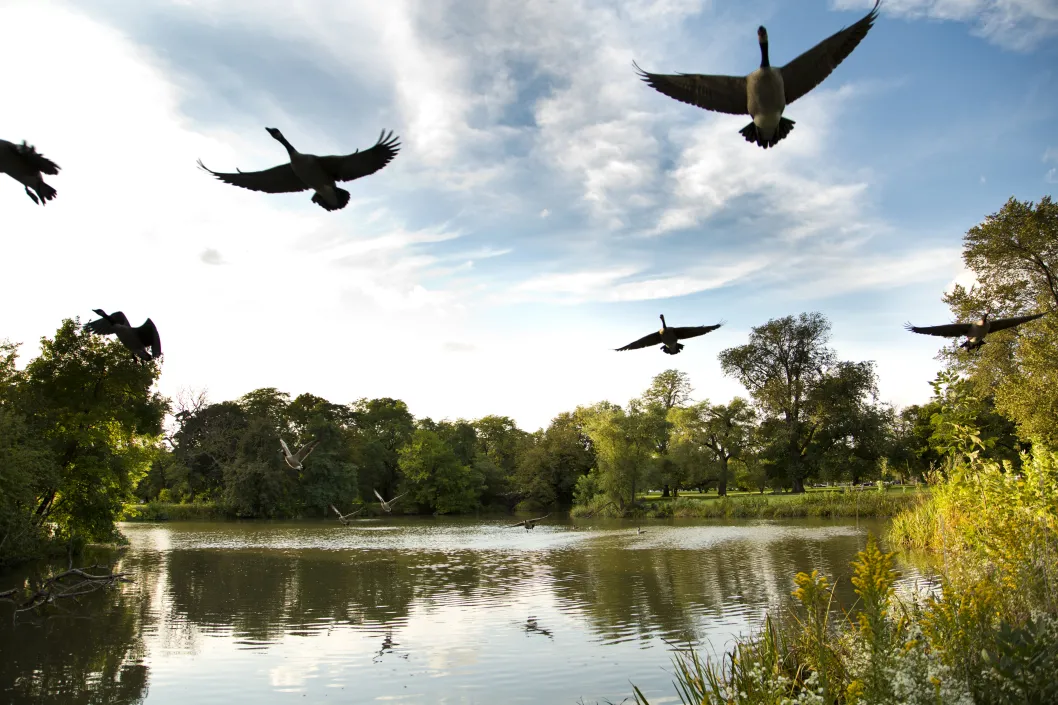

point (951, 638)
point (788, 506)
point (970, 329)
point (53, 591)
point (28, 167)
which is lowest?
point (788, 506)

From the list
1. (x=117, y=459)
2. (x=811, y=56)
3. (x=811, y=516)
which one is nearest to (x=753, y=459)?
(x=811, y=516)

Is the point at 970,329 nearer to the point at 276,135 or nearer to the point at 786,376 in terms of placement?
the point at 276,135

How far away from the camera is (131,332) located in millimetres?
5238

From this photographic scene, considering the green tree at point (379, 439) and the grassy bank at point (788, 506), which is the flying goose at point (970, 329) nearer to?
the grassy bank at point (788, 506)

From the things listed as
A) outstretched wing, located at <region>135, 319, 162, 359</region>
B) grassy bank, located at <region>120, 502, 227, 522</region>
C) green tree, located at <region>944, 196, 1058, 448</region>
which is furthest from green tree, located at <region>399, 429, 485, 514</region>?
outstretched wing, located at <region>135, 319, 162, 359</region>

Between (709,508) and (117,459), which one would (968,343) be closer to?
(117,459)

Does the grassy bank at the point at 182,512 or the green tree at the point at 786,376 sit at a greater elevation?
the green tree at the point at 786,376

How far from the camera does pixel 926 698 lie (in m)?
4.13

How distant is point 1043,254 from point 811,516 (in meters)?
19.5

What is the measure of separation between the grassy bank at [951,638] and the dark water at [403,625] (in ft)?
11.6

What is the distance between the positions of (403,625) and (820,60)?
11973 mm

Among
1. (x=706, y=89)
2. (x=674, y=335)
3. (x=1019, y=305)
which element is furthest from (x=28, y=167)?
(x=1019, y=305)

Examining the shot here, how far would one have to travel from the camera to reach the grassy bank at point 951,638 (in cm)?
402

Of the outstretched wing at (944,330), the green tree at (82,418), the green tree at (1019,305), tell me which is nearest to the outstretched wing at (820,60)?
the outstretched wing at (944,330)
